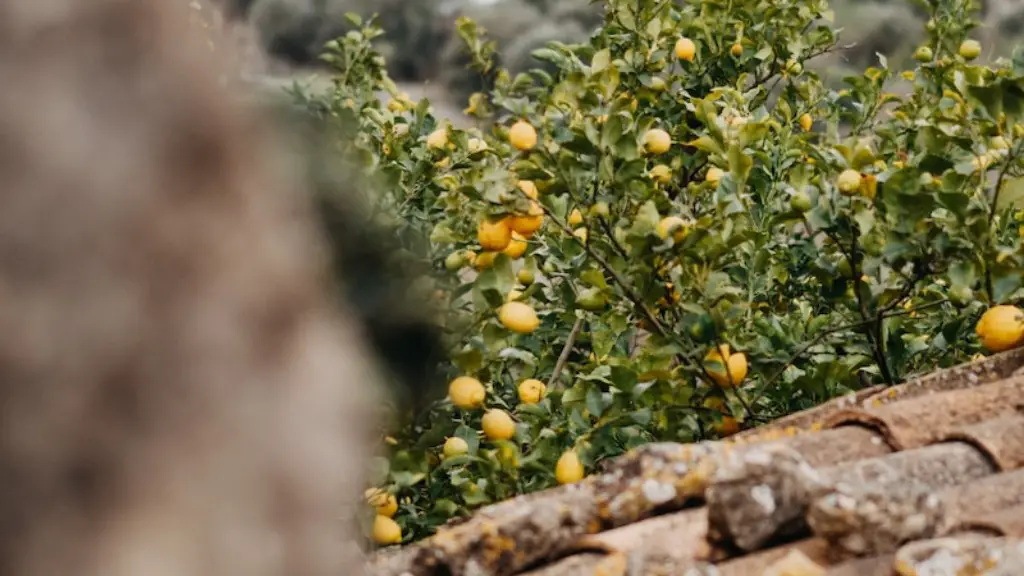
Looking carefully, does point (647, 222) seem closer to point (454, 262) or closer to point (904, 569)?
point (454, 262)

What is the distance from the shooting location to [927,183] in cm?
225

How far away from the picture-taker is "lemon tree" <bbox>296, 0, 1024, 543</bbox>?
2203 millimetres

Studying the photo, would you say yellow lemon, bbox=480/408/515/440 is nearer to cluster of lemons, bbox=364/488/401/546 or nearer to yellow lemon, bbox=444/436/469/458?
yellow lemon, bbox=444/436/469/458

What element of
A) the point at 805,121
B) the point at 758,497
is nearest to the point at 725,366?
the point at 758,497

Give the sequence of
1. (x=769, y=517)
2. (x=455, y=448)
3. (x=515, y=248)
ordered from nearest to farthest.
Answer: (x=769, y=517)
(x=455, y=448)
(x=515, y=248)

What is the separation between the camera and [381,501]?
1774 millimetres

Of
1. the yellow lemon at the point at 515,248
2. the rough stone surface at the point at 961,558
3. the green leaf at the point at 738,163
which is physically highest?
the green leaf at the point at 738,163

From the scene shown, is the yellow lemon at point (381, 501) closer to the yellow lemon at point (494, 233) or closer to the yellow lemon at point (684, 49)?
the yellow lemon at point (494, 233)

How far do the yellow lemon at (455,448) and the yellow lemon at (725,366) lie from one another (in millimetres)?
530

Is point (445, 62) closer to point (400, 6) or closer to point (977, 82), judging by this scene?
point (400, 6)

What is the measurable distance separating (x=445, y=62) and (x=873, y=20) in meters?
5.57

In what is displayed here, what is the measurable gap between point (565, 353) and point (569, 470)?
0.67 meters

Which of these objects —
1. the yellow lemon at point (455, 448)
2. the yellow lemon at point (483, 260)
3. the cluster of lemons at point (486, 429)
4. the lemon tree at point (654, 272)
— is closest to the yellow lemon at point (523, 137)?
the lemon tree at point (654, 272)

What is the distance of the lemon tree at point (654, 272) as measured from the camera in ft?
7.23
